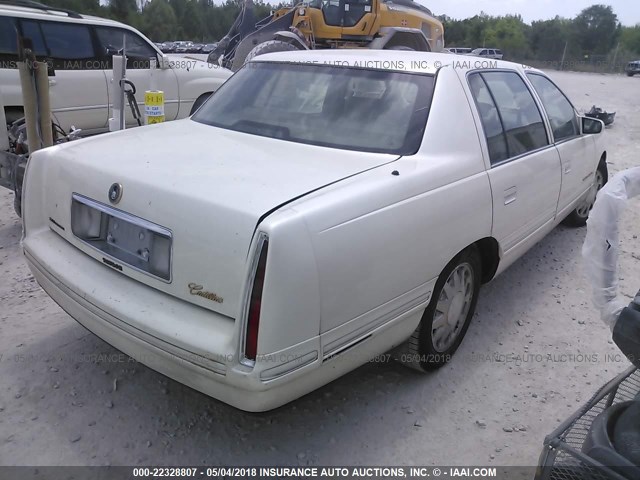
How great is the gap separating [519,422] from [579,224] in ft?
10.9

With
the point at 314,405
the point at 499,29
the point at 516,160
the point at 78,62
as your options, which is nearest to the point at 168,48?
the point at 78,62

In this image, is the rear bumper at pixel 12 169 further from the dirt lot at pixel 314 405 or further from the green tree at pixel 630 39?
the green tree at pixel 630 39

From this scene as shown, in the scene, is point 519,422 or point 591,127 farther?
point 591,127

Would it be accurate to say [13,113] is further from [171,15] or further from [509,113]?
[171,15]

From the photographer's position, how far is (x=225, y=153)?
2.67m

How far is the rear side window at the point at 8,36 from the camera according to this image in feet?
20.5

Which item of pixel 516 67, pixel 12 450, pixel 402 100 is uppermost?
pixel 516 67

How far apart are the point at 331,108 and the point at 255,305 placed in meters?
1.50

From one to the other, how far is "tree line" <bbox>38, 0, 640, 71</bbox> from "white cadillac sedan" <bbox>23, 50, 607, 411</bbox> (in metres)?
49.0

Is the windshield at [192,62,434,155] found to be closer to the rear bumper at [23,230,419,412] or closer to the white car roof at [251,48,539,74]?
the white car roof at [251,48,539,74]

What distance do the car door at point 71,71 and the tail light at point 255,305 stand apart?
18.7 ft

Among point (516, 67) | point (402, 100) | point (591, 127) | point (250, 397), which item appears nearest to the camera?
point (250, 397)

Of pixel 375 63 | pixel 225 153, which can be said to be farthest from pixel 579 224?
pixel 225 153

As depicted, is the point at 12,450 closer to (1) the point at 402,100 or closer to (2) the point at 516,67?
(1) the point at 402,100
